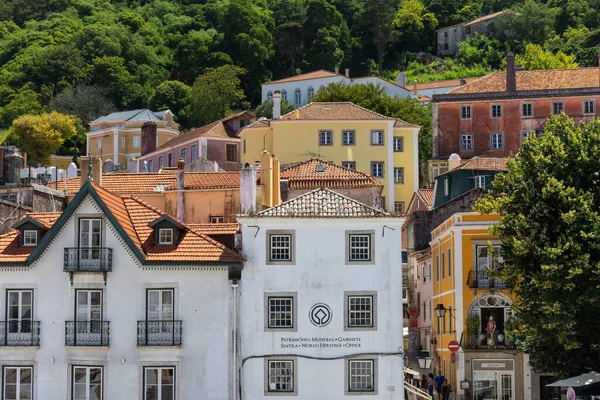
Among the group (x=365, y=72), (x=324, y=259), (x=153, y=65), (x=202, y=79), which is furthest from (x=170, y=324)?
(x=365, y=72)

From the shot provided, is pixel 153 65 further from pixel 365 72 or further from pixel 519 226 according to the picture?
pixel 519 226

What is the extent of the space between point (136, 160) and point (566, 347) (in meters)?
67.4

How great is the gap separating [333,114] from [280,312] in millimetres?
44736

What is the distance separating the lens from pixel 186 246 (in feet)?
162

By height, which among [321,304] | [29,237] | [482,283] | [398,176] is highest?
[398,176]

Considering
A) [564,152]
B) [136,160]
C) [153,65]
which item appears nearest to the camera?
[564,152]

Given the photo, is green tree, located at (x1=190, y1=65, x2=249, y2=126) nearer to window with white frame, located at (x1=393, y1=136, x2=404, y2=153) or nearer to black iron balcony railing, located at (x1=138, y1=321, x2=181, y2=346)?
window with white frame, located at (x1=393, y1=136, x2=404, y2=153)

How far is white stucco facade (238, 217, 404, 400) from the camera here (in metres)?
48.4

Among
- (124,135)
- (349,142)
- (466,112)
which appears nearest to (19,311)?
(349,142)

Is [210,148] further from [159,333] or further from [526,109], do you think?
[159,333]

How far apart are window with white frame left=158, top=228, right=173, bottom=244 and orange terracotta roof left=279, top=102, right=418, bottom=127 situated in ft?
139

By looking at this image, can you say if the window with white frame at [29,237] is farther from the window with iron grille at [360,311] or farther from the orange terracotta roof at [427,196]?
the orange terracotta roof at [427,196]

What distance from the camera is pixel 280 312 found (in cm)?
4912

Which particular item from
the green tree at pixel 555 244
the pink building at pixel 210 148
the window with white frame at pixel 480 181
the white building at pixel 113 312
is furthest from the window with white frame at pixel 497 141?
the white building at pixel 113 312
